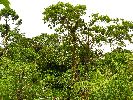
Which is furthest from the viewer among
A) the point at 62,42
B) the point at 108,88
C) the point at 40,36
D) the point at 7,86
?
the point at 40,36

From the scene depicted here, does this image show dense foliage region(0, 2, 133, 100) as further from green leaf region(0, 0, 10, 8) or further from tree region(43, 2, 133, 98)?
green leaf region(0, 0, 10, 8)

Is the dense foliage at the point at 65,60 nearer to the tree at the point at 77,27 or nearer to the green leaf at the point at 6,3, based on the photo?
the tree at the point at 77,27

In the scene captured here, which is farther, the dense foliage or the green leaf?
the dense foliage

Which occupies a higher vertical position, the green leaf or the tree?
the tree

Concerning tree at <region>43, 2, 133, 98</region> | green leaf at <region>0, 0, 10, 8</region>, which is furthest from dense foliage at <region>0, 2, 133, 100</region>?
green leaf at <region>0, 0, 10, 8</region>

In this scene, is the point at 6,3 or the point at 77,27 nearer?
the point at 6,3

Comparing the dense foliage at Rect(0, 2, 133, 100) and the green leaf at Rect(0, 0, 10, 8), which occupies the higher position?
the dense foliage at Rect(0, 2, 133, 100)

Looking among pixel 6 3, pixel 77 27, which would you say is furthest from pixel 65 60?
pixel 6 3

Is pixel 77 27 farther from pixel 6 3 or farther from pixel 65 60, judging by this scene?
pixel 6 3

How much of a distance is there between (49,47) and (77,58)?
3873mm

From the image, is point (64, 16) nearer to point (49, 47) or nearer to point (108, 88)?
point (49, 47)

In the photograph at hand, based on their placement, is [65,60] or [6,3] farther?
[65,60]

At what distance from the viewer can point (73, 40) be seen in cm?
2572

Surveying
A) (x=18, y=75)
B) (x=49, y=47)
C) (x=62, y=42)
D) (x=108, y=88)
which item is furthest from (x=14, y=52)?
(x=108, y=88)
